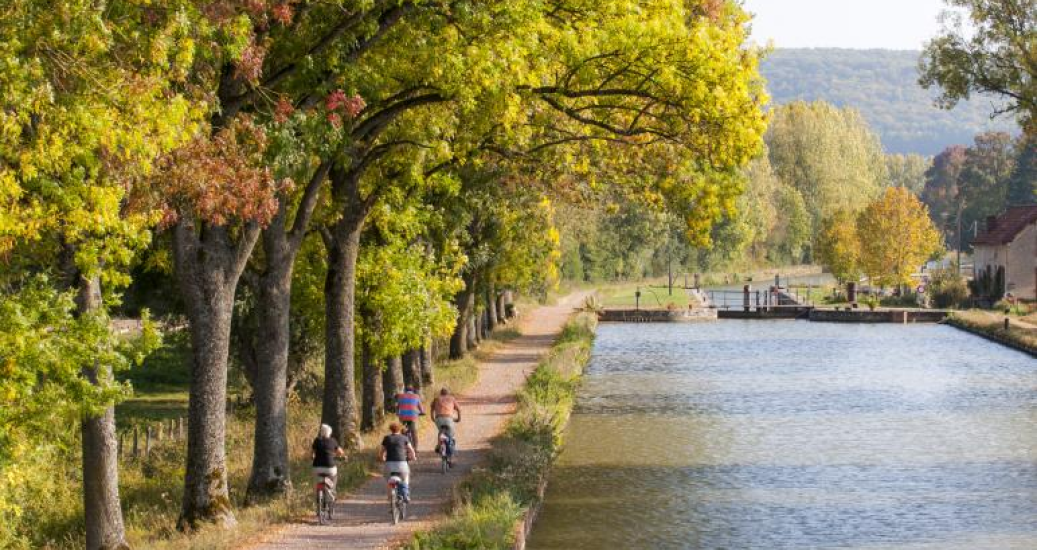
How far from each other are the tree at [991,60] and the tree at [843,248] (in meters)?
57.0

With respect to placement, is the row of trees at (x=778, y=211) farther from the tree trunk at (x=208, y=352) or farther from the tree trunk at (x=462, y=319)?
the tree trunk at (x=208, y=352)

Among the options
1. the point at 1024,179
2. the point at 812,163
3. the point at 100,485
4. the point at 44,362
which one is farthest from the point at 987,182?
the point at 44,362

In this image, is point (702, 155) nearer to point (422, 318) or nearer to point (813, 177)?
point (422, 318)

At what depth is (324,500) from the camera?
22.0m

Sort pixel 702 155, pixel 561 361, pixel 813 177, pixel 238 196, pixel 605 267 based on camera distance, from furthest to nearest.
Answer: pixel 813 177, pixel 605 267, pixel 561 361, pixel 702 155, pixel 238 196

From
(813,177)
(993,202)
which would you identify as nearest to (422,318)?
(813,177)

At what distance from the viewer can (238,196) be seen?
18719 millimetres

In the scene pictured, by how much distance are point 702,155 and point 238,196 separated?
7.85m

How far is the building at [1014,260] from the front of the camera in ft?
310

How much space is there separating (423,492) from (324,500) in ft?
12.6

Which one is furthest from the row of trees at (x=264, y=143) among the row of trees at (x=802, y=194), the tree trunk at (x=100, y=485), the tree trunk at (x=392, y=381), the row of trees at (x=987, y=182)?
the row of trees at (x=987, y=182)

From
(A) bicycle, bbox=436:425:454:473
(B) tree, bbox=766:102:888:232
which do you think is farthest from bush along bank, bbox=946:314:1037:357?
(B) tree, bbox=766:102:888:232

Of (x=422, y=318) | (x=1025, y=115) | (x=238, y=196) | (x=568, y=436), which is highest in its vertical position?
(x=1025, y=115)

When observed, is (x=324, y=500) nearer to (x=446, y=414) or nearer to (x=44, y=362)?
(x=446, y=414)
